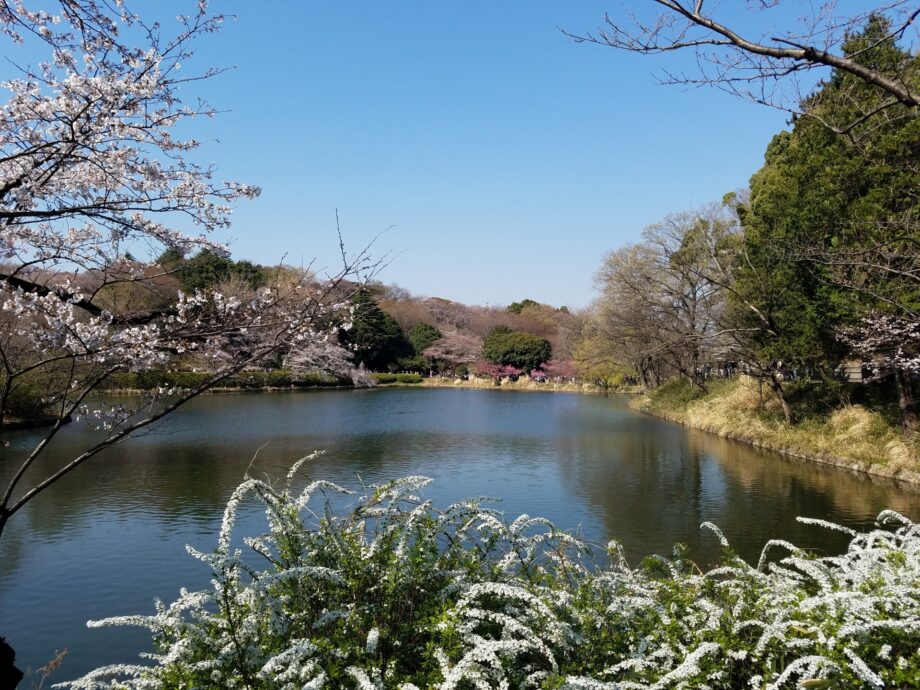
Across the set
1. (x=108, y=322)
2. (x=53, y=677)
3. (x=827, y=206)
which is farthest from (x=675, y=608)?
(x=827, y=206)

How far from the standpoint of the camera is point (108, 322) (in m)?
2.97

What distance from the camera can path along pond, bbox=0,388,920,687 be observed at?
19.1ft

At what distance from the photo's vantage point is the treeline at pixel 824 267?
8117 millimetres

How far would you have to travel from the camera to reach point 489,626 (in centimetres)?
261

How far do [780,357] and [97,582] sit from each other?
12.6 m

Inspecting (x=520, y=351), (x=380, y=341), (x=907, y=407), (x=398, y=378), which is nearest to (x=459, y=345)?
(x=520, y=351)

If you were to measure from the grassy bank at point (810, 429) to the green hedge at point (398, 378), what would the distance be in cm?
1999

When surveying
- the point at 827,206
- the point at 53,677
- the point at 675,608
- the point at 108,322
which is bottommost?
the point at 53,677

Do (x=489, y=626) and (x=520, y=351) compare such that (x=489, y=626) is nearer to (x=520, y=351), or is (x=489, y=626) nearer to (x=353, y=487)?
(x=353, y=487)

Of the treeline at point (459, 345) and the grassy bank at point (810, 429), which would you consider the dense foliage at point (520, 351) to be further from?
the grassy bank at point (810, 429)

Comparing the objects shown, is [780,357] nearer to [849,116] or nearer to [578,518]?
[849,116]

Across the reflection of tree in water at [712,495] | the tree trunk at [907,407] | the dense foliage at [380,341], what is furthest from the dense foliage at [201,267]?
the dense foliage at [380,341]

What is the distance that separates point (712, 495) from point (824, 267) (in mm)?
4103

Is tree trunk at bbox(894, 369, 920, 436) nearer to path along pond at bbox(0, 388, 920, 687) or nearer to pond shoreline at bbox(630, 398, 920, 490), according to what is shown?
pond shoreline at bbox(630, 398, 920, 490)
